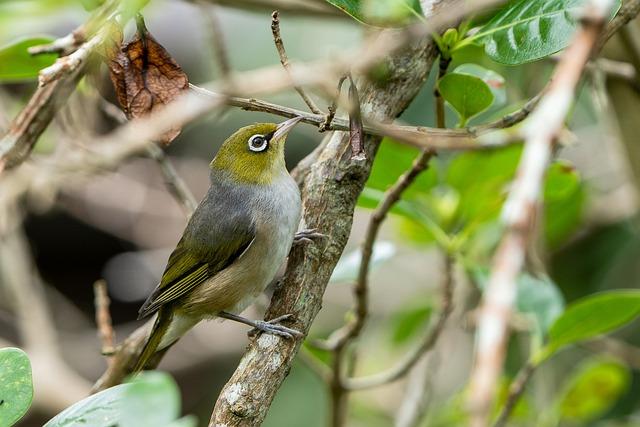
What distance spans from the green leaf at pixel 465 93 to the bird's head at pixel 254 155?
4.06ft

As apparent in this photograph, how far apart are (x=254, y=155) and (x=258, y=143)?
8 centimetres

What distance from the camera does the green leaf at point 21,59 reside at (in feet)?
10.3

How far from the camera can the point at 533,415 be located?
4.22 metres

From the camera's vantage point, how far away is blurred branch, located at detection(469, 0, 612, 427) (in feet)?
2.89

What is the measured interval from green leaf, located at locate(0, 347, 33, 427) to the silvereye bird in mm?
1404

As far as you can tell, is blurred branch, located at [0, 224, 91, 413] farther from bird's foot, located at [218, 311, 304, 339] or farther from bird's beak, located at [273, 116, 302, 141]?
bird's foot, located at [218, 311, 304, 339]

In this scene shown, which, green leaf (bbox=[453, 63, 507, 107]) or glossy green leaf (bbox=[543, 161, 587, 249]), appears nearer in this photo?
green leaf (bbox=[453, 63, 507, 107])

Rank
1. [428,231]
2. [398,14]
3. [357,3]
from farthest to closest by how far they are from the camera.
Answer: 1. [428,231]
2. [357,3]
3. [398,14]

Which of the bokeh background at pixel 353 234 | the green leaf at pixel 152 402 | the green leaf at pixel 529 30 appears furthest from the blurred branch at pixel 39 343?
the green leaf at pixel 152 402

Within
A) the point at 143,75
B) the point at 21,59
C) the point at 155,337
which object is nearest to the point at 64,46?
the point at 143,75

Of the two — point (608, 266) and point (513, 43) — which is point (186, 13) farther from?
point (513, 43)

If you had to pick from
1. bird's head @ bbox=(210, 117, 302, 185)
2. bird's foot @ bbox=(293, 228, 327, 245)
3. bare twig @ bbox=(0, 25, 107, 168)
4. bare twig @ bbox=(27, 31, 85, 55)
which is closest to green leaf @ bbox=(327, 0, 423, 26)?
bird's foot @ bbox=(293, 228, 327, 245)

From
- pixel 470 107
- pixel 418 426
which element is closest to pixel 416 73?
pixel 470 107

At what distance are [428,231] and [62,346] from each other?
4060mm
